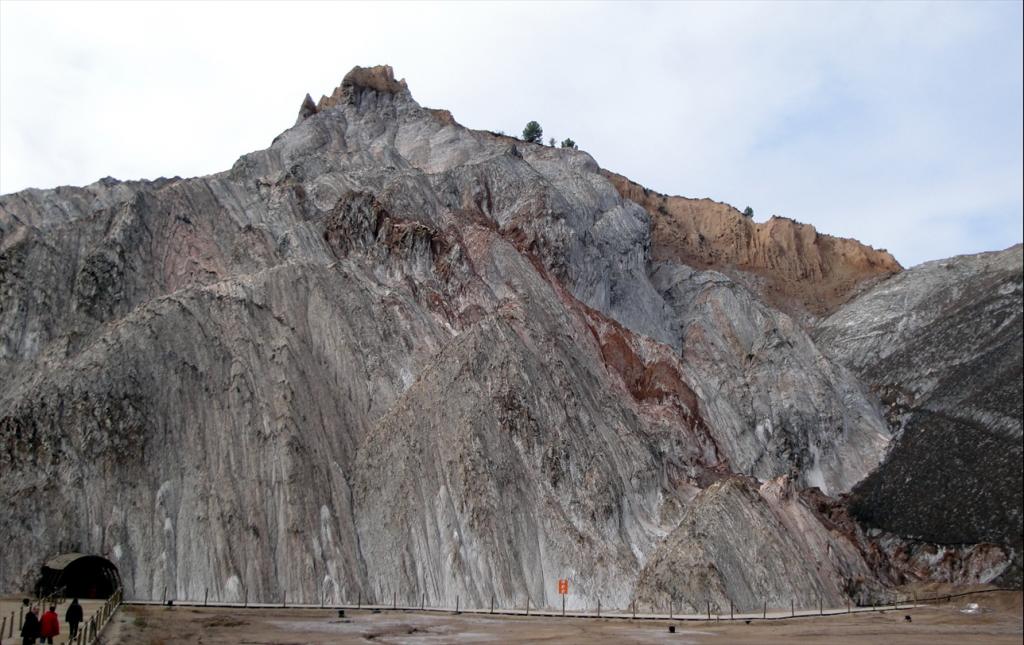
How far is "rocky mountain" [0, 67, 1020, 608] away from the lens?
39.8m

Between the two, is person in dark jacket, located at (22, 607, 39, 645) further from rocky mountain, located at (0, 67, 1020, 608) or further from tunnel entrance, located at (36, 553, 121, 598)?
rocky mountain, located at (0, 67, 1020, 608)

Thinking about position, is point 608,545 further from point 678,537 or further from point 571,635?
point 571,635

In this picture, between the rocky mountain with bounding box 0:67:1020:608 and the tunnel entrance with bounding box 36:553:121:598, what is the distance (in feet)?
3.03

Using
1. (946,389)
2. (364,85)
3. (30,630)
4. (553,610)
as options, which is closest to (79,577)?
(30,630)

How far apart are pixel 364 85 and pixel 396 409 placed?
41011 millimetres

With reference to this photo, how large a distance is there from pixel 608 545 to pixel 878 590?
12.3 metres

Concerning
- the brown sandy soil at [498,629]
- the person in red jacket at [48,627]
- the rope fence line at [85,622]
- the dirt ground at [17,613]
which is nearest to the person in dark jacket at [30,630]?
the person in red jacket at [48,627]

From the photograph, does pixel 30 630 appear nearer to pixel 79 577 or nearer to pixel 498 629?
pixel 79 577

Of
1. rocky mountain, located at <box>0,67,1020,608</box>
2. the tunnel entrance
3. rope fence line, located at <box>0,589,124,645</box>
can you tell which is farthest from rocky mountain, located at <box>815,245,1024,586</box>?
the tunnel entrance

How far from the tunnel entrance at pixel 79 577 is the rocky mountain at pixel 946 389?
35828 millimetres

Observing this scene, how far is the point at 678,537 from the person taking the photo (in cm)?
4272

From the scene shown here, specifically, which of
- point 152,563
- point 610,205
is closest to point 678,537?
point 152,563

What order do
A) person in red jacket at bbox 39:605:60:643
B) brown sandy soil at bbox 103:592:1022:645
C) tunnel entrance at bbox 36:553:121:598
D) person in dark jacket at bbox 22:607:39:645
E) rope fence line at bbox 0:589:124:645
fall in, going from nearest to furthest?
person in dark jacket at bbox 22:607:39:645 < person in red jacket at bbox 39:605:60:643 < rope fence line at bbox 0:589:124:645 < brown sandy soil at bbox 103:592:1022:645 < tunnel entrance at bbox 36:553:121:598

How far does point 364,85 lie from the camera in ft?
264
